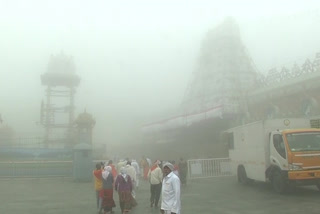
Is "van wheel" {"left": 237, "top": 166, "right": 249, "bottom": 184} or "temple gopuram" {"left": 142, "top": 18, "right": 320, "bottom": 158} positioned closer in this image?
"van wheel" {"left": 237, "top": 166, "right": 249, "bottom": 184}

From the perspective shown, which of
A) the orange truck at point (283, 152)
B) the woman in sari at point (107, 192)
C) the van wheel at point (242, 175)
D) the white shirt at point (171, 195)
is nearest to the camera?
the white shirt at point (171, 195)

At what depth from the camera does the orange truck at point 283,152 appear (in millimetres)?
12930

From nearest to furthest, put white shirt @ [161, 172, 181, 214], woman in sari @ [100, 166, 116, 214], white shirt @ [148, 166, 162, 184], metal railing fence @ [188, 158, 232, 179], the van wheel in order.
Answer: white shirt @ [161, 172, 181, 214] < woman in sari @ [100, 166, 116, 214] < white shirt @ [148, 166, 162, 184] < the van wheel < metal railing fence @ [188, 158, 232, 179]

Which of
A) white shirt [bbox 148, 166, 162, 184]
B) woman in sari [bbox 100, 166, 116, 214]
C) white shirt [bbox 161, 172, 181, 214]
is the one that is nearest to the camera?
white shirt [bbox 161, 172, 181, 214]

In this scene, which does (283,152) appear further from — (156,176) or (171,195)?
(171,195)

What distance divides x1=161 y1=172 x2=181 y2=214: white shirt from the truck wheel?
7693mm

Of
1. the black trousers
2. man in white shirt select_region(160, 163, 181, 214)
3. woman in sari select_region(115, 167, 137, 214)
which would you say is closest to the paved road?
the black trousers

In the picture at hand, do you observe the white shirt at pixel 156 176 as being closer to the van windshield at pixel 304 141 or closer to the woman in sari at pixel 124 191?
the woman in sari at pixel 124 191

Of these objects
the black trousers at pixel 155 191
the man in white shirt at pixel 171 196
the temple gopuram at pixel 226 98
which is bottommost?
the black trousers at pixel 155 191

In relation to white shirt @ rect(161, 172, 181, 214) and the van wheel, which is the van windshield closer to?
the van wheel

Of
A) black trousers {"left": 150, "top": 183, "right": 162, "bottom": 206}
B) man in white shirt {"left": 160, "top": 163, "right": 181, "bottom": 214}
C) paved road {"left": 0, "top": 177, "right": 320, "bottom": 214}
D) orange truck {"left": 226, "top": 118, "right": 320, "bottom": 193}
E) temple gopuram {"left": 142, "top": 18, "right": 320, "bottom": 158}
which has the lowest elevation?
paved road {"left": 0, "top": 177, "right": 320, "bottom": 214}

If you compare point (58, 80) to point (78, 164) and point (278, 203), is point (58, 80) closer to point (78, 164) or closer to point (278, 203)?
point (78, 164)

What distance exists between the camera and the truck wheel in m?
13.3

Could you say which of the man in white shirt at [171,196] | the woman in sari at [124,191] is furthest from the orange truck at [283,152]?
the man in white shirt at [171,196]
